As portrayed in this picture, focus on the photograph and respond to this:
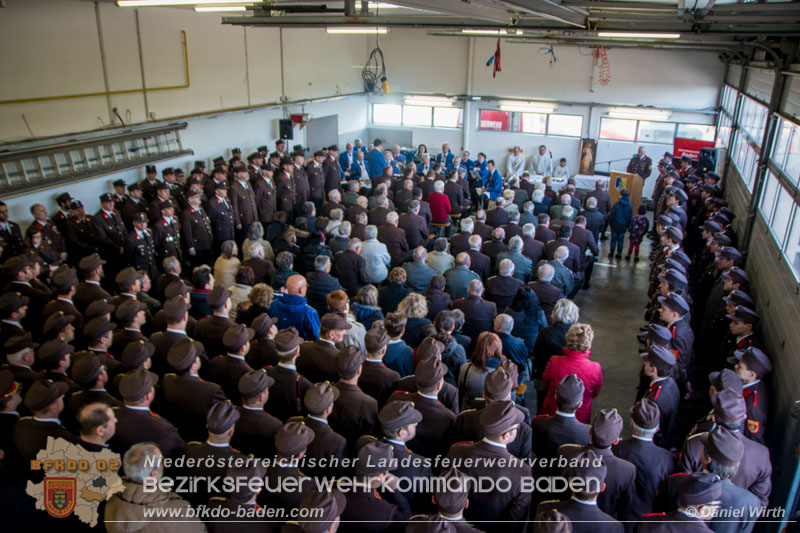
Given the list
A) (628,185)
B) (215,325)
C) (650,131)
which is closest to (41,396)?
(215,325)

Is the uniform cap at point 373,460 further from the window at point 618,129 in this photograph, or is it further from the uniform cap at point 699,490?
the window at point 618,129

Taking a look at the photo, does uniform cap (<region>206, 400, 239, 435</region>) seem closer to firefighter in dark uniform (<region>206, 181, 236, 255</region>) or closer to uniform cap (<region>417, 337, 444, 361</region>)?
uniform cap (<region>417, 337, 444, 361</region>)

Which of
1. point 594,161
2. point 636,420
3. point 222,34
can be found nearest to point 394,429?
point 636,420

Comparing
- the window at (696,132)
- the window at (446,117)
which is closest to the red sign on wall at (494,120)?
the window at (446,117)

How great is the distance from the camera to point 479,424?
387 cm

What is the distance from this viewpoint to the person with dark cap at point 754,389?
4266 mm

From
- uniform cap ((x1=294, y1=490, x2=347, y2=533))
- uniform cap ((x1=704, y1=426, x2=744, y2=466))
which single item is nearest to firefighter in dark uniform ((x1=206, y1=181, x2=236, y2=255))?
uniform cap ((x1=294, y1=490, x2=347, y2=533))

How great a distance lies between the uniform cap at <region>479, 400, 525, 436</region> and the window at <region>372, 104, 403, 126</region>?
16933mm

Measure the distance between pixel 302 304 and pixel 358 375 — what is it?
152 centimetres

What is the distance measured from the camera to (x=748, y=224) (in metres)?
7.85

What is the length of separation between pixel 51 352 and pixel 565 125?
622 inches

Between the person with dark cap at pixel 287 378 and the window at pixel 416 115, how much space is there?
51.4 feet

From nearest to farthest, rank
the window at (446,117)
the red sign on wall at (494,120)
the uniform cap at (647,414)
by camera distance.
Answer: the uniform cap at (647,414), the red sign on wall at (494,120), the window at (446,117)

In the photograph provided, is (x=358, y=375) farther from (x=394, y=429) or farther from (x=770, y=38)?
(x=770, y=38)
